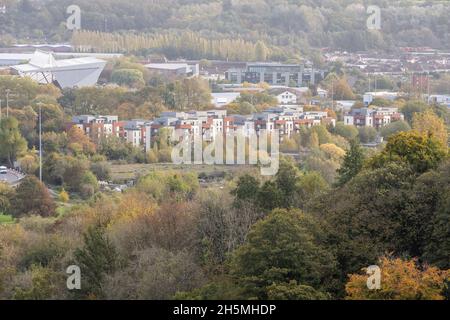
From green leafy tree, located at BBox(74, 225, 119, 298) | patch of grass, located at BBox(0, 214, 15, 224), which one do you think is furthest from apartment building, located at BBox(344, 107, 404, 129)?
green leafy tree, located at BBox(74, 225, 119, 298)

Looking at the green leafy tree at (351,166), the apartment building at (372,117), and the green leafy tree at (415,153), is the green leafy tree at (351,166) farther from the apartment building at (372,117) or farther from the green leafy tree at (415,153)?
the apartment building at (372,117)

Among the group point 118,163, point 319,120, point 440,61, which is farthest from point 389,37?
point 118,163

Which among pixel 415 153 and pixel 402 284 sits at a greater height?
pixel 415 153

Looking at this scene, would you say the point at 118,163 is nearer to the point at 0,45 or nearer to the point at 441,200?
the point at 441,200

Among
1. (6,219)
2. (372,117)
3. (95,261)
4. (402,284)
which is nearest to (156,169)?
(6,219)

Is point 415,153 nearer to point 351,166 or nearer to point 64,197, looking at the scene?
point 351,166

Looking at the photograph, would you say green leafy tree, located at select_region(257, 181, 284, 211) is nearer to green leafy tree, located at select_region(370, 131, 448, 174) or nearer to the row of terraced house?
green leafy tree, located at select_region(370, 131, 448, 174)
